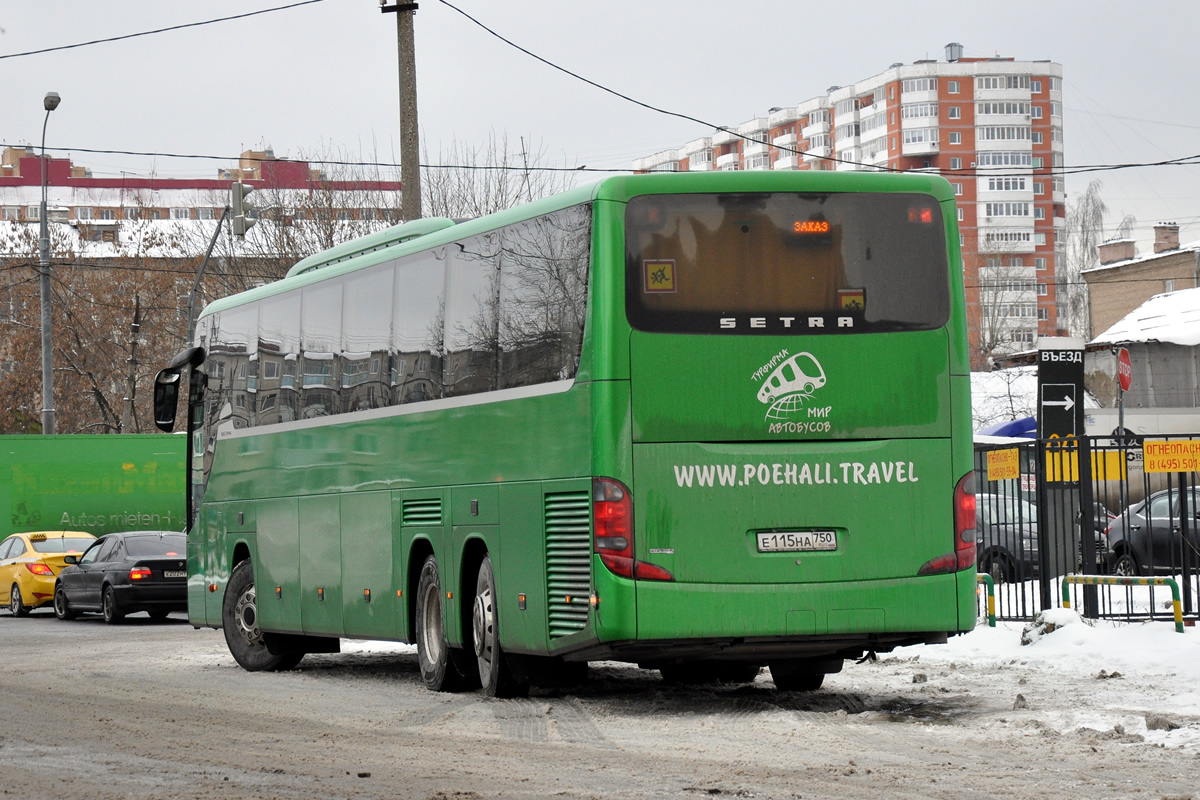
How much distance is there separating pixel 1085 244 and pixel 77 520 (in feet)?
362

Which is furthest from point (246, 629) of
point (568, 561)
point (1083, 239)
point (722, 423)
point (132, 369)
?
point (1083, 239)

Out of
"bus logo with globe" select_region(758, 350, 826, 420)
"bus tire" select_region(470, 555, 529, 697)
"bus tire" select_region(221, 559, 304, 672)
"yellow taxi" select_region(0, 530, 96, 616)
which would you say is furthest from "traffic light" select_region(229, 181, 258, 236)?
"bus logo with globe" select_region(758, 350, 826, 420)

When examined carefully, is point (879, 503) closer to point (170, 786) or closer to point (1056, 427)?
point (170, 786)

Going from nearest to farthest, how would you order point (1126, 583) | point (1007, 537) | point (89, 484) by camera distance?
point (1126, 583), point (1007, 537), point (89, 484)

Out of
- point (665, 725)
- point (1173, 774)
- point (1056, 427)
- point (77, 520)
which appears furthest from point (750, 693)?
point (77, 520)

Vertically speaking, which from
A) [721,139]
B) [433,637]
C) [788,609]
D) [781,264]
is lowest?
[433,637]

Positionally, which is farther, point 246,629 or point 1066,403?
point 1066,403

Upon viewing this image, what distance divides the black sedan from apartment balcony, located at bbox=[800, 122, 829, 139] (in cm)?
13430

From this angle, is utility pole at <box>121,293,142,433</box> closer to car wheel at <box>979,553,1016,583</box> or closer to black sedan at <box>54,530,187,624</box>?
black sedan at <box>54,530,187,624</box>

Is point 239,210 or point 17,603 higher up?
point 239,210

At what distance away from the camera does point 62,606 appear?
2831 cm

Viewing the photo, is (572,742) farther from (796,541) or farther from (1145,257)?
(1145,257)

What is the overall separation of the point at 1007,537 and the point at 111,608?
13.8 metres

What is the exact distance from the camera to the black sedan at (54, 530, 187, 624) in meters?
26.4
